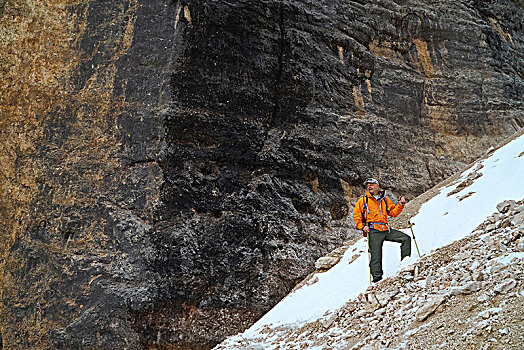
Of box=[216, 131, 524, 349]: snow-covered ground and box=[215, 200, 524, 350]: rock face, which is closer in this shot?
box=[215, 200, 524, 350]: rock face

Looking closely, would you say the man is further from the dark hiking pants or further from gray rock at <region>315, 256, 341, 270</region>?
gray rock at <region>315, 256, 341, 270</region>

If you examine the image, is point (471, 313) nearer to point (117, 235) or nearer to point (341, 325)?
point (341, 325)

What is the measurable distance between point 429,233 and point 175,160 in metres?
5.67

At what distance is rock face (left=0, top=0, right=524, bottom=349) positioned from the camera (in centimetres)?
1123

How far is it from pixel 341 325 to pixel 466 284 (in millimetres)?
1803

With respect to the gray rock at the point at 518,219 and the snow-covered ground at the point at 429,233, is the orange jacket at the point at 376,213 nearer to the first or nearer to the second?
the snow-covered ground at the point at 429,233

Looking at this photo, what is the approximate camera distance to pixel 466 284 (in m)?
5.92

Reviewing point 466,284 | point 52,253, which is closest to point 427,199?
point 466,284

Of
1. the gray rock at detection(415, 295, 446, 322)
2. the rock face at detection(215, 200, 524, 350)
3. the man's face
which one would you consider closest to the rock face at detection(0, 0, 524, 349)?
the rock face at detection(215, 200, 524, 350)

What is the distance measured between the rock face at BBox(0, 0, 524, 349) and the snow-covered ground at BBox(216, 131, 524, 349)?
2.23 meters

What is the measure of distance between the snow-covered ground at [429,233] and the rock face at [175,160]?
223 cm

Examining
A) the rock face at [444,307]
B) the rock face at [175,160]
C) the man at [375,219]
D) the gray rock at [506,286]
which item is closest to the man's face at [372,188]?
the man at [375,219]

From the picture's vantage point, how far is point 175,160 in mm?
11906

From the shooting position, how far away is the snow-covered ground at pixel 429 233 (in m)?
8.03
